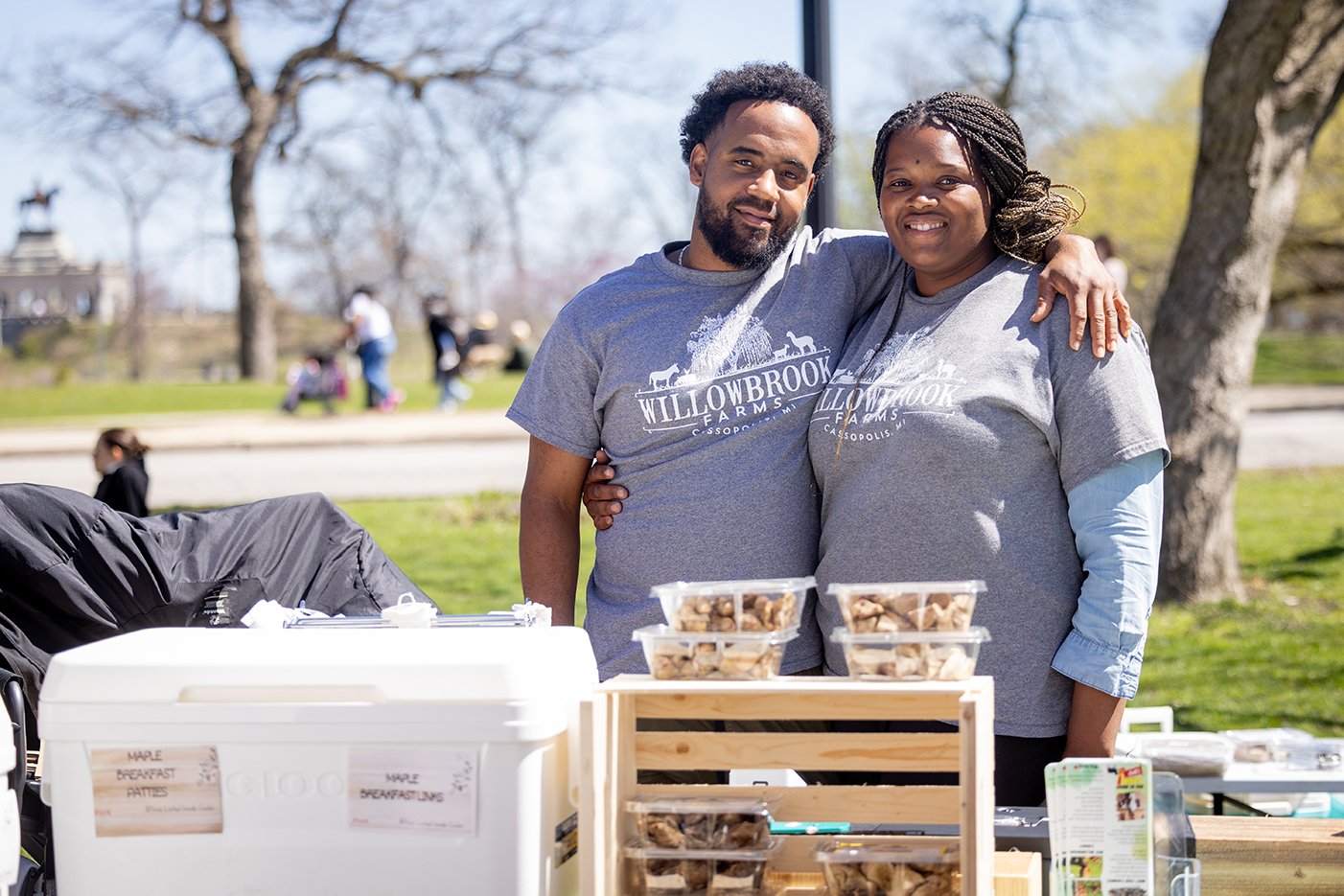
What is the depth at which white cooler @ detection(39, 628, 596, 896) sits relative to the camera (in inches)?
77.4

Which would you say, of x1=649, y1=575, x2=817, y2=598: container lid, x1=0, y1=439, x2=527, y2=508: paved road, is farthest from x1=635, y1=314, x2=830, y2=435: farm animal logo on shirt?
x1=0, y1=439, x2=527, y2=508: paved road

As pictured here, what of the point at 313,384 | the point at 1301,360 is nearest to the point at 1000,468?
the point at 313,384

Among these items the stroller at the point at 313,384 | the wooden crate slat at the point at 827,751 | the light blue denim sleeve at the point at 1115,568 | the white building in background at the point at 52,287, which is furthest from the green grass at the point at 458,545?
the white building in background at the point at 52,287

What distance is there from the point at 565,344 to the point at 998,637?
1.08 m

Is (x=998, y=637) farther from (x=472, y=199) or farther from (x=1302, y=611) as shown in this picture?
(x=472, y=199)

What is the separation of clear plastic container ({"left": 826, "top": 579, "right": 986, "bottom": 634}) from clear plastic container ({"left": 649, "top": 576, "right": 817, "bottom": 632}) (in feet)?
0.26

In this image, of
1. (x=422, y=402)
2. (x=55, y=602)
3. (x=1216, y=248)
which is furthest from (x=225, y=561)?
(x=422, y=402)

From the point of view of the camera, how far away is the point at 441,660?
6.48 feet

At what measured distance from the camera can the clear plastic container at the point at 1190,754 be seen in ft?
11.8

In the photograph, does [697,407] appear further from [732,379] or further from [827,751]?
[827,751]

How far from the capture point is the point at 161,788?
2.02 m

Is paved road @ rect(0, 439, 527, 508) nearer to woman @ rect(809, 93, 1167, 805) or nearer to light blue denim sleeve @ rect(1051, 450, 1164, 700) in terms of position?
woman @ rect(809, 93, 1167, 805)

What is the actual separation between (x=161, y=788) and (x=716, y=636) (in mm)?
833

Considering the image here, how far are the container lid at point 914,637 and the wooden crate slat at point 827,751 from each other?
138mm
